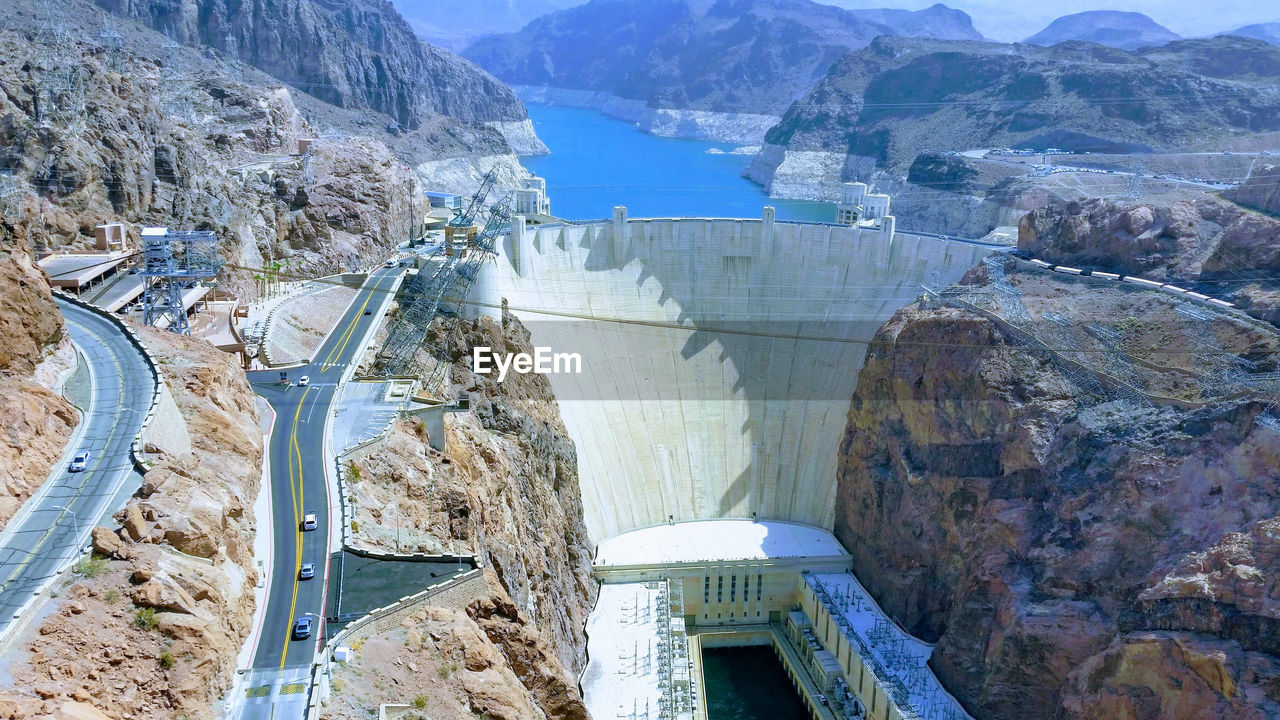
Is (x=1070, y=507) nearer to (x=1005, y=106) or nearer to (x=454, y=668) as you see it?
(x=454, y=668)

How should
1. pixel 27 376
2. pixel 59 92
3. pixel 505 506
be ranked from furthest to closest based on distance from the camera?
pixel 59 92, pixel 505 506, pixel 27 376

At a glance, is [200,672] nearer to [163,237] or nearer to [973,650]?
[163,237]

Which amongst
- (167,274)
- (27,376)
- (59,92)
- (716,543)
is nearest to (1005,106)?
(716,543)

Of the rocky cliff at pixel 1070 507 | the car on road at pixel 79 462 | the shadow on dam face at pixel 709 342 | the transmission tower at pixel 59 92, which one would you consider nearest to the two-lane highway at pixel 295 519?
the car on road at pixel 79 462

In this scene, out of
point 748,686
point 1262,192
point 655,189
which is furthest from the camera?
point 655,189

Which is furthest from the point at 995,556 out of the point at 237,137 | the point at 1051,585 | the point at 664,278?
the point at 237,137

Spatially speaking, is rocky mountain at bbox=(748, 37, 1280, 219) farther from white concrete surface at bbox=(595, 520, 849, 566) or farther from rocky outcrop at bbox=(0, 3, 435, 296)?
rocky outcrop at bbox=(0, 3, 435, 296)
